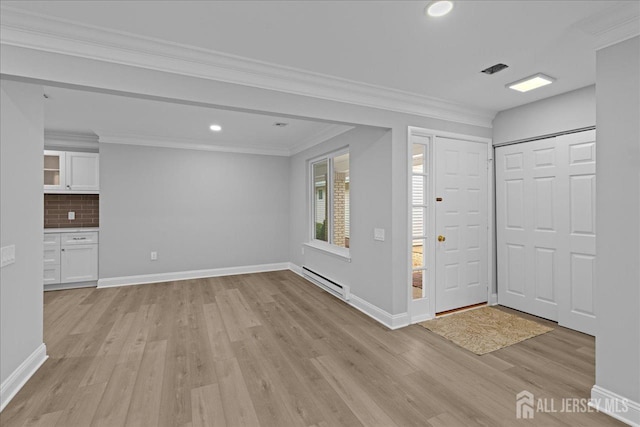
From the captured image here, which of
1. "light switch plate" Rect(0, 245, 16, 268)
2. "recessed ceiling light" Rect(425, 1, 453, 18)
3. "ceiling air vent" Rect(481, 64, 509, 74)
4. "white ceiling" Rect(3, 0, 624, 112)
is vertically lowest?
"light switch plate" Rect(0, 245, 16, 268)

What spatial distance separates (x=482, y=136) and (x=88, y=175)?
241 inches

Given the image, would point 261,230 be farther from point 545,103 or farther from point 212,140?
point 545,103

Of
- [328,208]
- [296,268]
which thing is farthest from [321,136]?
[296,268]

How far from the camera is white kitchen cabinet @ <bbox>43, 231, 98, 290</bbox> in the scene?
4730mm

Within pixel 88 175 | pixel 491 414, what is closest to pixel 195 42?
pixel 491 414

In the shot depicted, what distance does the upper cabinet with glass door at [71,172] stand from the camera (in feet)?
16.1

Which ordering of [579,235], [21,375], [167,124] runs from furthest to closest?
[167,124] → [579,235] → [21,375]

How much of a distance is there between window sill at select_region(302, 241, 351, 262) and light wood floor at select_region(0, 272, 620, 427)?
0.85 m

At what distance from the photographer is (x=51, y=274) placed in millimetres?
4730

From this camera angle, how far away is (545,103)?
3451 mm

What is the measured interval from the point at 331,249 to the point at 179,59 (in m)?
3.36

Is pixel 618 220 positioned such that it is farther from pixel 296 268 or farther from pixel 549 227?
pixel 296 268

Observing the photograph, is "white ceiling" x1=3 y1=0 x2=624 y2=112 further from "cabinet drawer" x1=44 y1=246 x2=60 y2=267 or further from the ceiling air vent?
"cabinet drawer" x1=44 y1=246 x2=60 y2=267

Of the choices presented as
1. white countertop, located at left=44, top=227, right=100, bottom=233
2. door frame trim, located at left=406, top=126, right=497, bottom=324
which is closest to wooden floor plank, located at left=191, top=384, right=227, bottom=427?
door frame trim, located at left=406, top=126, right=497, bottom=324
